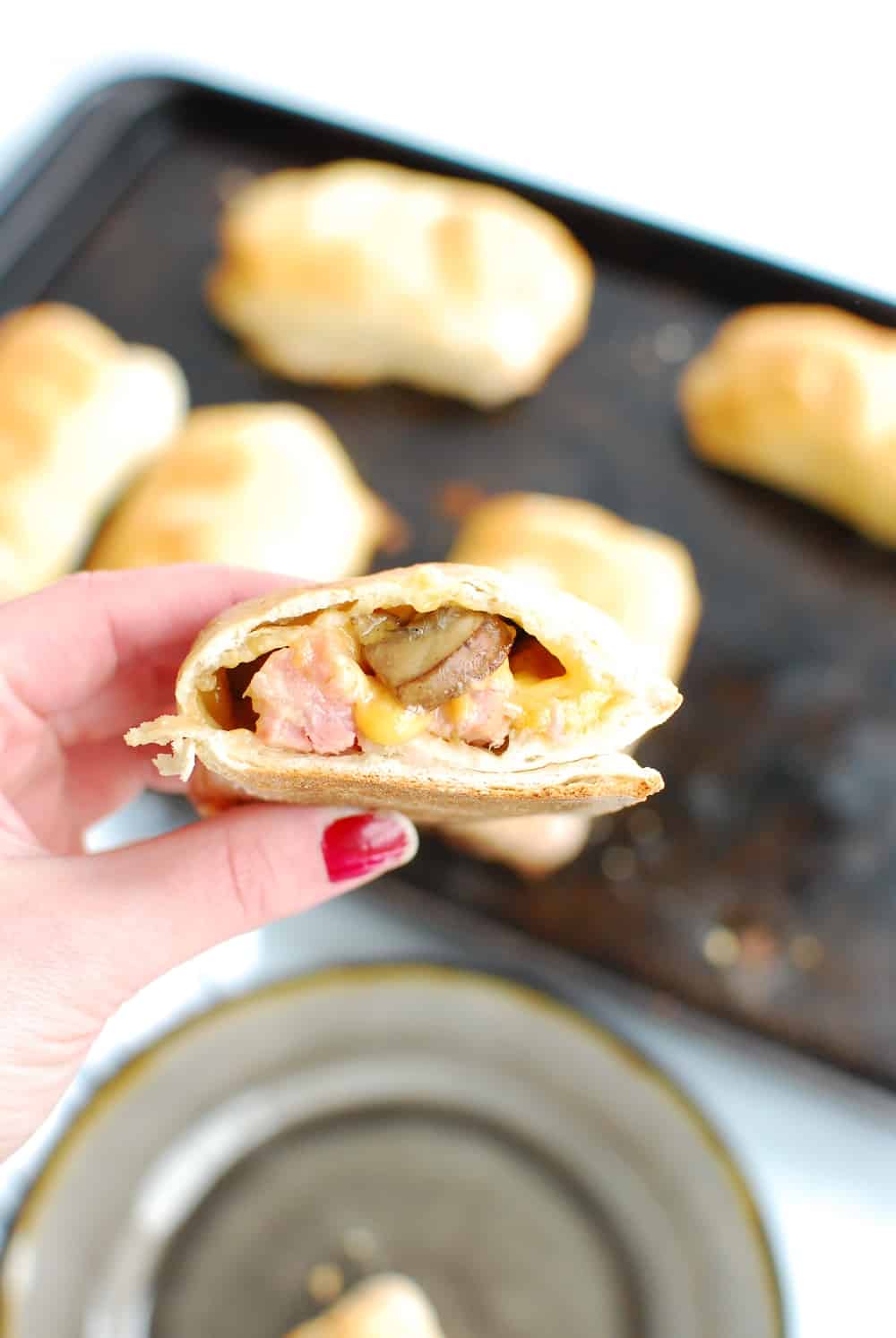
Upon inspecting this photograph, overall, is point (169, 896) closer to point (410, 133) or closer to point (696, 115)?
point (410, 133)

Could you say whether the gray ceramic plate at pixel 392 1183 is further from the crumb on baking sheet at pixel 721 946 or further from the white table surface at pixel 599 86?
the white table surface at pixel 599 86

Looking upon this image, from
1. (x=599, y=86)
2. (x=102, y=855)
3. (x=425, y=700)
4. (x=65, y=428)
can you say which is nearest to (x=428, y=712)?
(x=425, y=700)

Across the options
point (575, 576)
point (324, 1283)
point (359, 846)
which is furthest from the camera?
point (575, 576)

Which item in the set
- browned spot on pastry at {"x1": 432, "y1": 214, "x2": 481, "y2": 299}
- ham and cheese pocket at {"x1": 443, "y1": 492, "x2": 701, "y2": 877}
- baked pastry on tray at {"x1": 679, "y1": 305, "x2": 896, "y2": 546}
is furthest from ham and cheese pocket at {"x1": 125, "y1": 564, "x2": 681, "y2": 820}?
browned spot on pastry at {"x1": 432, "y1": 214, "x2": 481, "y2": 299}

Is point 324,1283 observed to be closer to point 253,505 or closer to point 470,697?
point 470,697

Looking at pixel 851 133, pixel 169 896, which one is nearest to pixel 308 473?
pixel 169 896

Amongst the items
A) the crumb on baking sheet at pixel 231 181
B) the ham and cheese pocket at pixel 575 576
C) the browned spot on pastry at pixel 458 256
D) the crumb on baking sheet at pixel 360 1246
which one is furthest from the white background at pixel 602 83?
the crumb on baking sheet at pixel 360 1246

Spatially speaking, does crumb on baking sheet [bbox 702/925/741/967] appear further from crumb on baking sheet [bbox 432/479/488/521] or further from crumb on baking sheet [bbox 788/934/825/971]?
crumb on baking sheet [bbox 432/479/488/521]
